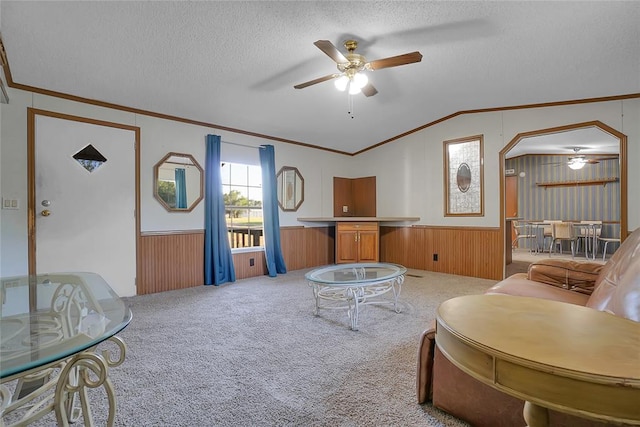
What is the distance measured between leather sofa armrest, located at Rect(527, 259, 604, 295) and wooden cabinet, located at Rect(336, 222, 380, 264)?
3.06m

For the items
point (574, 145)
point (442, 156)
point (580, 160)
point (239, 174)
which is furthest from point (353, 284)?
point (580, 160)

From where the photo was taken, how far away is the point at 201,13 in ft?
7.77

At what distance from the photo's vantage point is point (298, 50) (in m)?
2.92

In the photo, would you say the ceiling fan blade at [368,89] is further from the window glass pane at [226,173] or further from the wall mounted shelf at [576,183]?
the wall mounted shelf at [576,183]

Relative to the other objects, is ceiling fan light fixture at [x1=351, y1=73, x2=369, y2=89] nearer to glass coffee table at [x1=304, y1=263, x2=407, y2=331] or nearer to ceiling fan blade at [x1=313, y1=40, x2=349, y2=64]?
ceiling fan blade at [x1=313, y1=40, x2=349, y2=64]

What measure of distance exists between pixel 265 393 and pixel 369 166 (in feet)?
17.3

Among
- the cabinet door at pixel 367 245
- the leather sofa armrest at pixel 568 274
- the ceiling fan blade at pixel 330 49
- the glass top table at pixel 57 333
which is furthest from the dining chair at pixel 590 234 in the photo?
the glass top table at pixel 57 333

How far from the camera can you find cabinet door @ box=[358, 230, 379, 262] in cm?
555

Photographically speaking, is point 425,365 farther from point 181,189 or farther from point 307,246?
point 307,246

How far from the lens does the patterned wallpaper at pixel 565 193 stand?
24.4ft

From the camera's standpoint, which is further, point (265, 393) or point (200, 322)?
point (200, 322)

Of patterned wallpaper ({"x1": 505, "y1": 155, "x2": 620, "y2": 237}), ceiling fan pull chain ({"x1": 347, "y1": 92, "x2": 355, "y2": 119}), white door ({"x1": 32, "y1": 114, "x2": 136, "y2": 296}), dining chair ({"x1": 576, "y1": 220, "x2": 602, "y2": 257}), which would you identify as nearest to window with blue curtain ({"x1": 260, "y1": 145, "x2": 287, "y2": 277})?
ceiling fan pull chain ({"x1": 347, "y1": 92, "x2": 355, "y2": 119})

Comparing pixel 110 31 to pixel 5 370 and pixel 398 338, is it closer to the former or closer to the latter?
pixel 5 370

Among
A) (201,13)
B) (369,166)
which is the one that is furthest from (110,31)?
(369,166)
